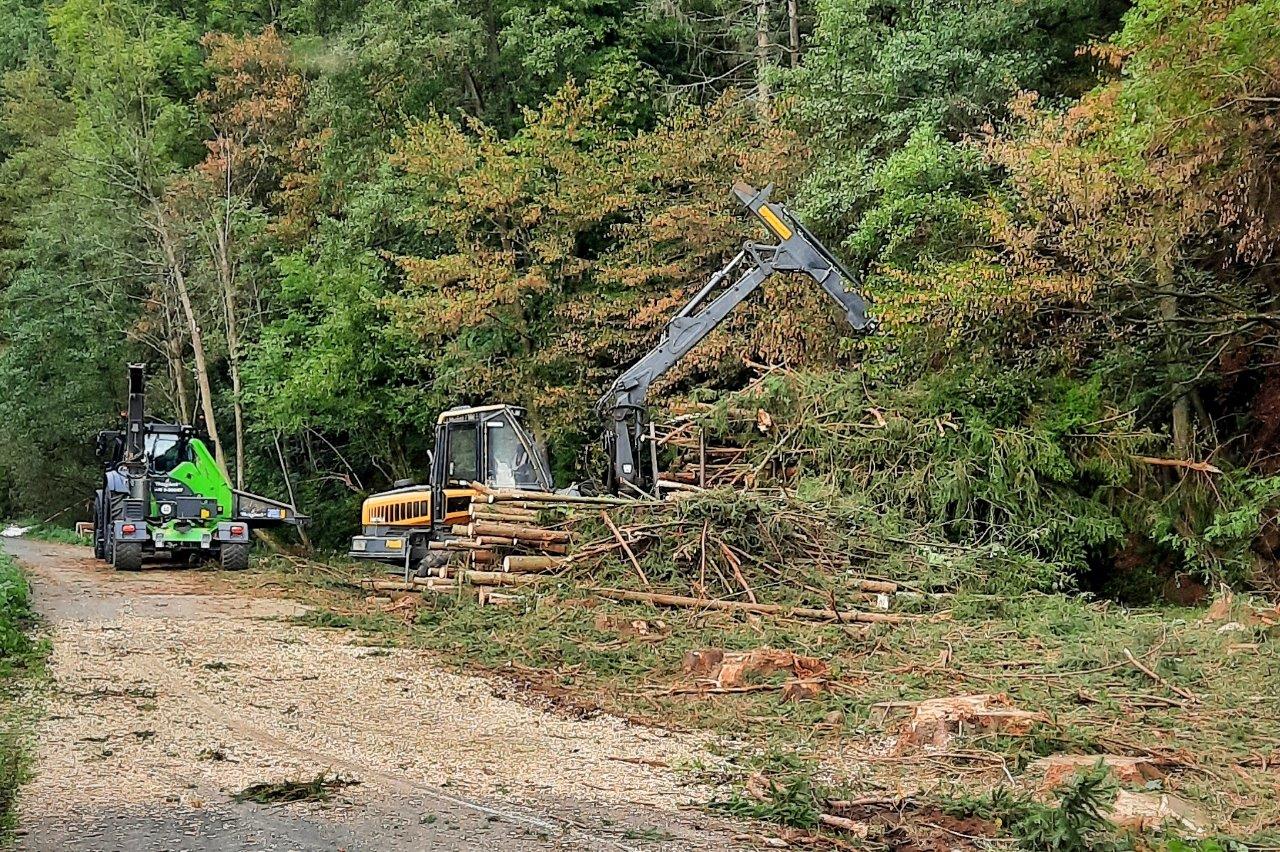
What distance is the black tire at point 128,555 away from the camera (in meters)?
19.1

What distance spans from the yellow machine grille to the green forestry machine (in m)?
3.19

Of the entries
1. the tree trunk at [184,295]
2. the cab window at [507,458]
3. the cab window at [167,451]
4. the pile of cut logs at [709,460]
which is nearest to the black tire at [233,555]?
the cab window at [167,451]

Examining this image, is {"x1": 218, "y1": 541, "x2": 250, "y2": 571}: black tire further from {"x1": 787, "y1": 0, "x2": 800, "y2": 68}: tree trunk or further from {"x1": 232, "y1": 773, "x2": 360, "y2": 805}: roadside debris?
{"x1": 787, "y1": 0, "x2": 800, "y2": 68}: tree trunk

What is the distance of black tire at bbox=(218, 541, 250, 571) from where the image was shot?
63.5ft

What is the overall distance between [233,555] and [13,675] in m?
9.80

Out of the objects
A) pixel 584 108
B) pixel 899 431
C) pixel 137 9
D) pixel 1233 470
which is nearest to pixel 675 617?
pixel 899 431

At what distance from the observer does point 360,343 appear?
25516 millimetres

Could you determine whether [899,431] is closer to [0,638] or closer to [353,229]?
[0,638]

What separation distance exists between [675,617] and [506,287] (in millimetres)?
10903

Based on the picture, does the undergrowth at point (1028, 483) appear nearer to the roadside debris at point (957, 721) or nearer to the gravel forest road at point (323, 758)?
the roadside debris at point (957, 721)

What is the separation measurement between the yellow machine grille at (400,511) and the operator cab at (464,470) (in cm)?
1

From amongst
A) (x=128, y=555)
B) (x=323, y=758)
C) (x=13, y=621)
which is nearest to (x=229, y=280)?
(x=128, y=555)

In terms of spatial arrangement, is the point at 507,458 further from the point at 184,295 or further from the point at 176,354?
the point at 176,354

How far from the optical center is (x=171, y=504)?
63.0 feet
